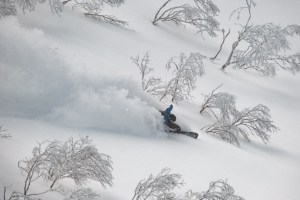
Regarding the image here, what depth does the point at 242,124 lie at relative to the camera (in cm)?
987

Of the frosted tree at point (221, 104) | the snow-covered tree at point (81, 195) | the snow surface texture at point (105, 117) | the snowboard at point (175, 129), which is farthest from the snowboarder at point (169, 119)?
the snow-covered tree at point (81, 195)

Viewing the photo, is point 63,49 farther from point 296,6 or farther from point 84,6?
point 296,6

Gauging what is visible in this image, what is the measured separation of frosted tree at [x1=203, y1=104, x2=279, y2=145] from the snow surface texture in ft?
0.97

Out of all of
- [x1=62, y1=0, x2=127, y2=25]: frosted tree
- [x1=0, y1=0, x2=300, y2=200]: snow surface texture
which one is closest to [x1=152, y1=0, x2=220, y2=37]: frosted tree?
[x1=62, y1=0, x2=127, y2=25]: frosted tree

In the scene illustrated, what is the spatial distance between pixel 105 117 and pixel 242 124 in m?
4.40

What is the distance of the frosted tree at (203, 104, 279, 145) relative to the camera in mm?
9094

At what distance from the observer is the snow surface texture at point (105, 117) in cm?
596

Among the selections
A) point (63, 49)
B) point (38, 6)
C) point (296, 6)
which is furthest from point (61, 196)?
point (296, 6)

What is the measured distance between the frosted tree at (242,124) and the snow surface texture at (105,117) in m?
0.30

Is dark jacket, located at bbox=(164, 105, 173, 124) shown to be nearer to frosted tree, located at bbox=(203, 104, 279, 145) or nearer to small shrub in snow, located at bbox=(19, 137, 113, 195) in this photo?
Result: frosted tree, located at bbox=(203, 104, 279, 145)

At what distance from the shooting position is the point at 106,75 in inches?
305

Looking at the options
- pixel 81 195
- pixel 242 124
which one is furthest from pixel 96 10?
pixel 81 195

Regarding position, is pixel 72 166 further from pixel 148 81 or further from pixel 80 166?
pixel 148 81

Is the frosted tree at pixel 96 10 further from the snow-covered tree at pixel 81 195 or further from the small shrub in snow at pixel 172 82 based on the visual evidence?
the snow-covered tree at pixel 81 195
